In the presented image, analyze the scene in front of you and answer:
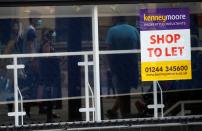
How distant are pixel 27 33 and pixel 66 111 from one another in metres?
1.34

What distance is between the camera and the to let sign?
28.9 ft

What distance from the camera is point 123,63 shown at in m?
8.93

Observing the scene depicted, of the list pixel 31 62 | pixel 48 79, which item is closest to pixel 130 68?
pixel 48 79

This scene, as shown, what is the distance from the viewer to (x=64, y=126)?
28.9ft

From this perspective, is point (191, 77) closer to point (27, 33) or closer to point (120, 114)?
point (120, 114)

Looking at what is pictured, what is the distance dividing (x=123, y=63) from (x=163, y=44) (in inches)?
26.8

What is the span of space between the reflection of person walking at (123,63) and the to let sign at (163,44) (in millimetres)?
A: 177

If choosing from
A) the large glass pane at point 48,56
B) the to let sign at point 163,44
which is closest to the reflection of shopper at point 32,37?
the large glass pane at point 48,56

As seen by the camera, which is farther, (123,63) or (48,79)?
(123,63)

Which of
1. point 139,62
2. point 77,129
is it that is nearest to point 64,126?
point 77,129

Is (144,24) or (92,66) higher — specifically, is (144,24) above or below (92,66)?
above

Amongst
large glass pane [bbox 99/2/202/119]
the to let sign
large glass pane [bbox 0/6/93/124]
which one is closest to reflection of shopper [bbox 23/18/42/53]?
large glass pane [bbox 0/6/93/124]

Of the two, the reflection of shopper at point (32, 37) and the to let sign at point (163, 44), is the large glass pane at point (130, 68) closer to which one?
the to let sign at point (163, 44)

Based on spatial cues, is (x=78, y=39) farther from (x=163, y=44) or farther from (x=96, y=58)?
(x=163, y=44)
